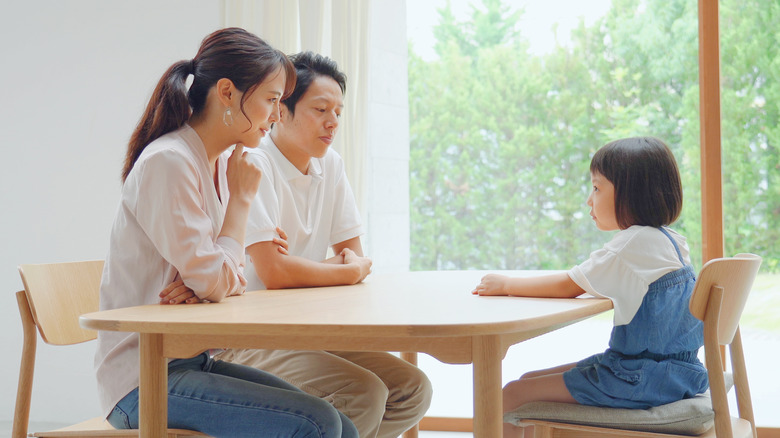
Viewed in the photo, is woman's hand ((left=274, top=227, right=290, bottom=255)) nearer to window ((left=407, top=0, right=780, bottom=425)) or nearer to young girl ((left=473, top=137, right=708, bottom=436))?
young girl ((left=473, top=137, right=708, bottom=436))

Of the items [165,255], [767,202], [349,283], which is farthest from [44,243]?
[767,202]

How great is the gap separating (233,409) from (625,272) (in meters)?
0.83

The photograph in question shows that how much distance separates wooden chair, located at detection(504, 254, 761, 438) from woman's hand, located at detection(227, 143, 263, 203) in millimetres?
710

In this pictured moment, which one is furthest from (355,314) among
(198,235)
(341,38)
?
(341,38)

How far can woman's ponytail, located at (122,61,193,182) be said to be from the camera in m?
1.54

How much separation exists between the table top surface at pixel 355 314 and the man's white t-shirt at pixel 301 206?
0.69 ft

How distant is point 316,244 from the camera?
2.06m

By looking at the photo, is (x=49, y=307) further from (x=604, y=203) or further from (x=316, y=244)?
(x=604, y=203)

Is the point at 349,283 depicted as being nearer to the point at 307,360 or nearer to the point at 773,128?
the point at 307,360

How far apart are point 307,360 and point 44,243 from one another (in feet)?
6.92

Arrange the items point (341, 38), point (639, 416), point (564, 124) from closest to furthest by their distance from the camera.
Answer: point (639, 416) < point (341, 38) < point (564, 124)

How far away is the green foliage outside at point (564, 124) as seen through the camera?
3006 millimetres

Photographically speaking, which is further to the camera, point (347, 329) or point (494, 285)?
point (494, 285)

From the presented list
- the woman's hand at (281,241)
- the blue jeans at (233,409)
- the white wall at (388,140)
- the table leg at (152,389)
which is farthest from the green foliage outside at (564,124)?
the table leg at (152,389)
